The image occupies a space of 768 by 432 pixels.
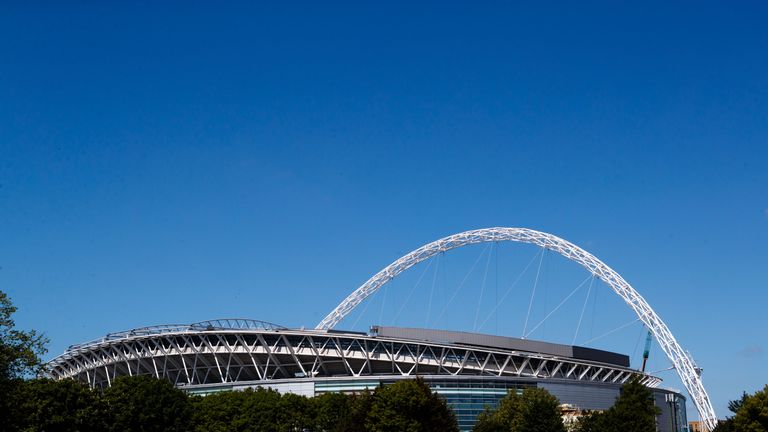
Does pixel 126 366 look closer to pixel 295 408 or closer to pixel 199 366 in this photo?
pixel 199 366

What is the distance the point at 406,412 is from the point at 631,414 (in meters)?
22.7

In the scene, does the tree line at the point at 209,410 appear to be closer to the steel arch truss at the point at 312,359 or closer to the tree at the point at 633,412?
the tree at the point at 633,412

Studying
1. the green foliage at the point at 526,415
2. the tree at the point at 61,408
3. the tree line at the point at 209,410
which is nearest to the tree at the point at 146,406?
the tree line at the point at 209,410

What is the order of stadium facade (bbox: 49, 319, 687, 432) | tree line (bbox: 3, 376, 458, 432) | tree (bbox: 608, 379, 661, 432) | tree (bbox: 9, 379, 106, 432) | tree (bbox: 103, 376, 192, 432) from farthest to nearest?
stadium facade (bbox: 49, 319, 687, 432)
tree (bbox: 103, 376, 192, 432)
tree (bbox: 608, 379, 661, 432)
tree (bbox: 9, 379, 106, 432)
tree line (bbox: 3, 376, 458, 432)

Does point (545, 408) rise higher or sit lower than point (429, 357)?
lower

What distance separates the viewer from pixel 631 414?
81875 mm

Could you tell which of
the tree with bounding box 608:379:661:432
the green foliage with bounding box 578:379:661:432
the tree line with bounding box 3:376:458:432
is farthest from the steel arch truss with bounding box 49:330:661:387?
the tree with bounding box 608:379:661:432

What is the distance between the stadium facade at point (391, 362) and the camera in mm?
124188

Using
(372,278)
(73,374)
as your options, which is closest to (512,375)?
(372,278)

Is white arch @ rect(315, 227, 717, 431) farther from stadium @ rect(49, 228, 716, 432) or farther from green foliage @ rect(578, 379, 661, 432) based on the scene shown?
green foliage @ rect(578, 379, 661, 432)

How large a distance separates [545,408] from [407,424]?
18033mm

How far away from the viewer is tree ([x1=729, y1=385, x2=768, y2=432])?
77.7m

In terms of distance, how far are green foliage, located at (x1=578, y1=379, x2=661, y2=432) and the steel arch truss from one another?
1517 inches

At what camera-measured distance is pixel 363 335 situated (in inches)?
5044
